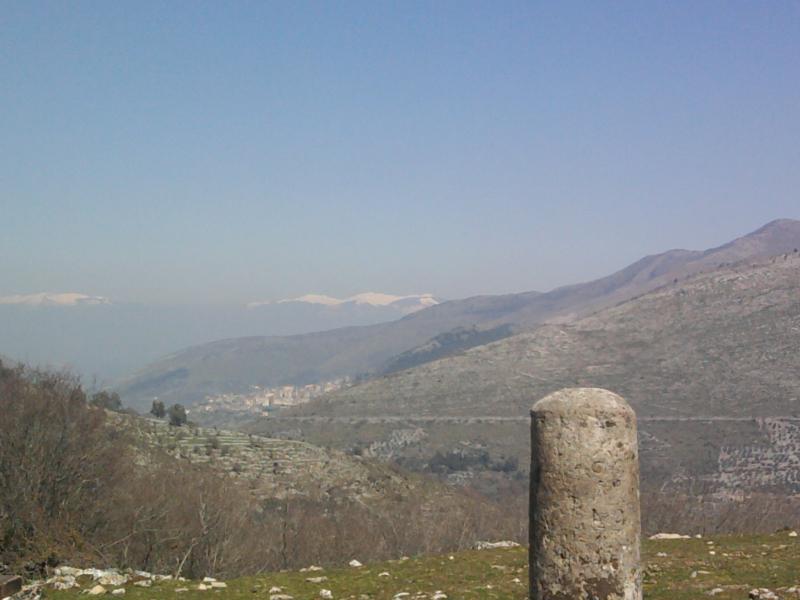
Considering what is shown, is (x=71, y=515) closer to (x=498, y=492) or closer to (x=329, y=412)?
(x=498, y=492)

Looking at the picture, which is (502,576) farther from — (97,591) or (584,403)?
(584,403)

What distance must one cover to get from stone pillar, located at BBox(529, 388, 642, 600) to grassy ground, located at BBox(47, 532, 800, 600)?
5.91m

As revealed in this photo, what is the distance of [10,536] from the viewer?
2228cm

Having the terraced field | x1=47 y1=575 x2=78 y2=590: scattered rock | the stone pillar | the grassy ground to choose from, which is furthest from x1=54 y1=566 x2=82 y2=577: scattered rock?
the terraced field

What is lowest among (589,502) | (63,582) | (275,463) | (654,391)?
(275,463)

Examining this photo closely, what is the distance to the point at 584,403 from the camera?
8758mm

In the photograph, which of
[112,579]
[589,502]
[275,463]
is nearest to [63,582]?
[112,579]

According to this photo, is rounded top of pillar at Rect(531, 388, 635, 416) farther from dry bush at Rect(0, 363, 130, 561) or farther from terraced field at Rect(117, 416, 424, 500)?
terraced field at Rect(117, 416, 424, 500)

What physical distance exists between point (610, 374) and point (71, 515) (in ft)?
275

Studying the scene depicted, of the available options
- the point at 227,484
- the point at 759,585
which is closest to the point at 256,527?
the point at 227,484

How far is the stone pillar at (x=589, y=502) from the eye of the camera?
867cm

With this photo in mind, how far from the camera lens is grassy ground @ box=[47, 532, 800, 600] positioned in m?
15.6

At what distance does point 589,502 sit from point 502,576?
1066cm

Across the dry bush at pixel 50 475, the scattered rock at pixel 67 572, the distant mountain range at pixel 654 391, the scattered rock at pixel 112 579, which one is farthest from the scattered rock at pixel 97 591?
the distant mountain range at pixel 654 391
